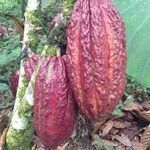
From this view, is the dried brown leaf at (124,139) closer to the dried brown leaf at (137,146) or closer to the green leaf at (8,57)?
the dried brown leaf at (137,146)

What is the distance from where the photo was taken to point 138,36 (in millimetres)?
1043

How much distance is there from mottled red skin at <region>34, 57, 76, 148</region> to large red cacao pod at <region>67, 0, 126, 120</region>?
1.9 inches

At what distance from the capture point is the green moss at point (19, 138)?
1.24m

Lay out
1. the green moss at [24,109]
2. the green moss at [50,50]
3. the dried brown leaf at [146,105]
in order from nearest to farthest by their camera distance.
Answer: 1. the green moss at [50,50]
2. the green moss at [24,109]
3. the dried brown leaf at [146,105]

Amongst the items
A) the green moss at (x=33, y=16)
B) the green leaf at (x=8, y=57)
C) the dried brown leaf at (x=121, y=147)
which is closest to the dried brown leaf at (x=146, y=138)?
the dried brown leaf at (x=121, y=147)

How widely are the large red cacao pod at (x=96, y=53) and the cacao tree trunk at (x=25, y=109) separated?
273 millimetres

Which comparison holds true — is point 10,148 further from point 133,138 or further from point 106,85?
point 133,138

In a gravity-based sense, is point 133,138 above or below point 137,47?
below

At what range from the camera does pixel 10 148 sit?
50.5 inches

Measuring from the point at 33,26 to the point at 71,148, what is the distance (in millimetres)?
1390

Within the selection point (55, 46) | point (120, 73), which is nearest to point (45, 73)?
point (55, 46)

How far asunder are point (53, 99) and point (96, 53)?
169 mm

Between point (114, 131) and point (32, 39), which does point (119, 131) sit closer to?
point (114, 131)

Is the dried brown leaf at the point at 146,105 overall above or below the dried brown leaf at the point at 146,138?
above
